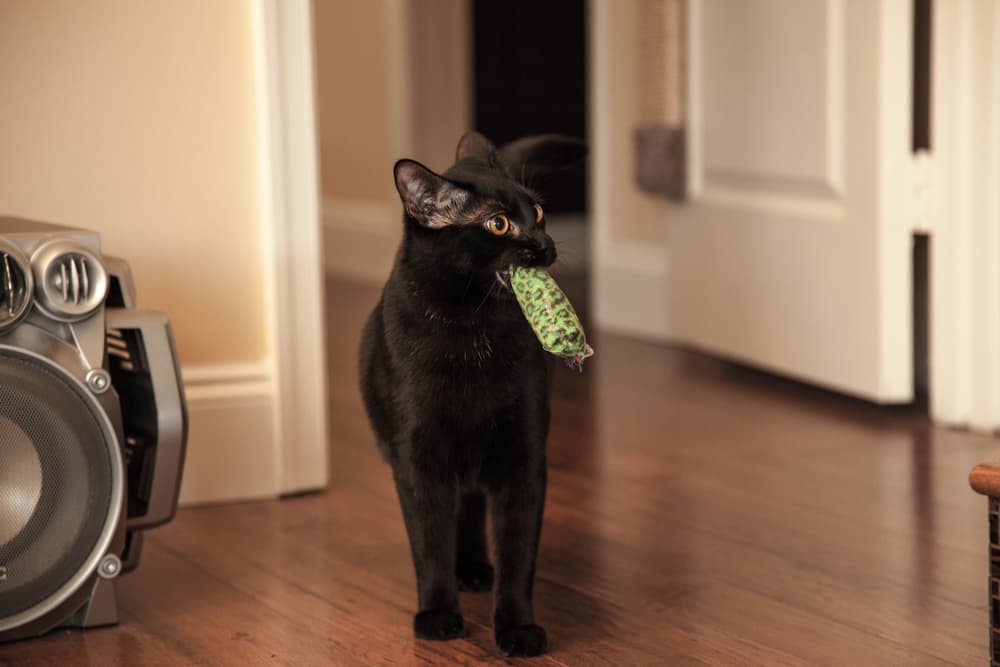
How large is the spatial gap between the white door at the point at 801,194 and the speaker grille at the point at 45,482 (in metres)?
1.51

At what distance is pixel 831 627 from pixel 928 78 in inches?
57.0

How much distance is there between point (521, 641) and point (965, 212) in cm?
135

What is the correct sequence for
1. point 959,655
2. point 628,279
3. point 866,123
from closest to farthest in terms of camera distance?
point 959,655 < point 866,123 < point 628,279

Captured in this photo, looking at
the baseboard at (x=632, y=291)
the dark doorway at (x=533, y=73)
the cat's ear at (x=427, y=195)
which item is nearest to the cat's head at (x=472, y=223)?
the cat's ear at (x=427, y=195)

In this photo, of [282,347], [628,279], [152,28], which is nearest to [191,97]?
[152,28]

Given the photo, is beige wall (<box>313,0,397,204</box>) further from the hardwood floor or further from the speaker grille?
the speaker grille

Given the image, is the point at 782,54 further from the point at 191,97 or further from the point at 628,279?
the point at 191,97

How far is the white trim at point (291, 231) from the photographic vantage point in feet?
6.58

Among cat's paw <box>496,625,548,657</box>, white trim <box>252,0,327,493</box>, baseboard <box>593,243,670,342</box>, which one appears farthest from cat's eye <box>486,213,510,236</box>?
baseboard <box>593,243,670,342</box>

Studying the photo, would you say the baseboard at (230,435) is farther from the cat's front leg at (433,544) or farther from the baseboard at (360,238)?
the baseboard at (360,238)

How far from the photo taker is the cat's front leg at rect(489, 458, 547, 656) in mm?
1416

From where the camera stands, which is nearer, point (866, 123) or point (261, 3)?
point (261, 3)

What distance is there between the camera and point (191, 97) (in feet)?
6.59

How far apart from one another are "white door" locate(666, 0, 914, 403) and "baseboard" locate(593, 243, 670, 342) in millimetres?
225
